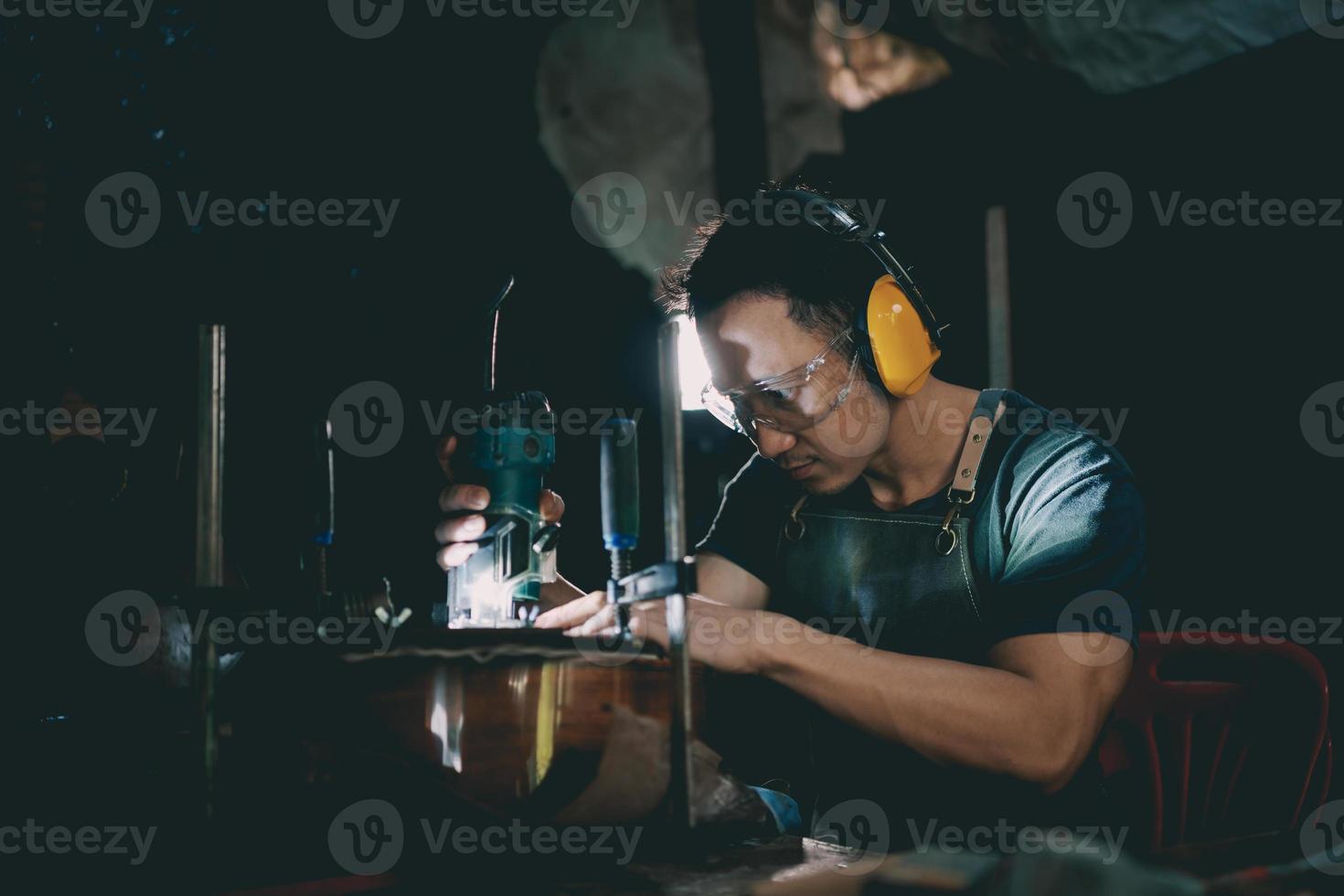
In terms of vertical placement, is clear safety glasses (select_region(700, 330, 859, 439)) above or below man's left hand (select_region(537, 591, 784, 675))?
above

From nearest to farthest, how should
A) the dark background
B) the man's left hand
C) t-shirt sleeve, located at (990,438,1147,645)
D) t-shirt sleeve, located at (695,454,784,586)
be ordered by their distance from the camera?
1. the man's left hand
2. t-shirt sleeve, located at (990,438,1147,645)
3. the dark background
4. t-shirt sleeve, located at (695,454,784,586)

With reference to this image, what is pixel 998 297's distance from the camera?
4.17 m

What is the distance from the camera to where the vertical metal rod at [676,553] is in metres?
1.27

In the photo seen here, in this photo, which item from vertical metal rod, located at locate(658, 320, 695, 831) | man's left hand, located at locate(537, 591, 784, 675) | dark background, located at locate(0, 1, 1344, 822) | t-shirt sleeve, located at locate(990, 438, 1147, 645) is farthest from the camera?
dark background, located at locate(0, 1, 1344, 822)

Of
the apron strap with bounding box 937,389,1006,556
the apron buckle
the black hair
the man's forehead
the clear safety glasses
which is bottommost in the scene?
the apron buckle

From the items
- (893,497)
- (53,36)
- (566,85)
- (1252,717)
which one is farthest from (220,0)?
(1252,717)

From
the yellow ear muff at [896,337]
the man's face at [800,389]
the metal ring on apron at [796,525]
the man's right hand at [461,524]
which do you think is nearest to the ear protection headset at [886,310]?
the yellow ear muff at [896,337]

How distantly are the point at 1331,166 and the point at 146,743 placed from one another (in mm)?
4403

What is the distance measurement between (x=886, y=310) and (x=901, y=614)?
0.89m

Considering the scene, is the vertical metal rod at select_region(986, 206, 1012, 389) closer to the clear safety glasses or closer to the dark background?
the dark background

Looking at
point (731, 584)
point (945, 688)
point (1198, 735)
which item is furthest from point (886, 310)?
point (1198, 735)

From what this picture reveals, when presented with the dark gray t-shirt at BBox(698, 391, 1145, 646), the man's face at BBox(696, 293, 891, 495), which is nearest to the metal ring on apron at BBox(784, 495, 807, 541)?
the dark gray t-shirt at BBox(698, 391, 1145, 646)

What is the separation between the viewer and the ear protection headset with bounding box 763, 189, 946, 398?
2230mm

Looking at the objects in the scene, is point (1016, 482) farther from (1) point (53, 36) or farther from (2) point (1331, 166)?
(1) point (53, 36)
